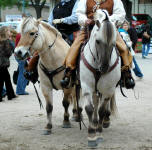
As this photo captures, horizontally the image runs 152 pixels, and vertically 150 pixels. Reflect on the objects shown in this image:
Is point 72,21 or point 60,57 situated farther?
point 72,21

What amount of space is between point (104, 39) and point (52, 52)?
1985 millimetres

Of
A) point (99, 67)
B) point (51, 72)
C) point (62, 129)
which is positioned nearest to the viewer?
point (99, 67)

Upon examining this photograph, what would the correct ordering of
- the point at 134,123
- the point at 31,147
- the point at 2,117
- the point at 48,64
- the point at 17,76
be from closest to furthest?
the point at 31,147 → the point at 48,64 → the point at 134,123 → the point at 2,117 → the point at 17,76

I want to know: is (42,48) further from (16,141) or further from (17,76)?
(17,76)

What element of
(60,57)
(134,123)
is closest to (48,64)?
(60,57)

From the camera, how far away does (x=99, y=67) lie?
718cm

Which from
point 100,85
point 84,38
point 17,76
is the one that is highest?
point 84,38

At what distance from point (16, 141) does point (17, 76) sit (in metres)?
6.47

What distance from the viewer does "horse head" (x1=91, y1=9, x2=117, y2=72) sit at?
683 cm

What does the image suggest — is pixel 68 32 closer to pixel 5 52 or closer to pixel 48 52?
pixel 48 52

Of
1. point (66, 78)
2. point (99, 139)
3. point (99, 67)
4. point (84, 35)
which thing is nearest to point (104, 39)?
point (99, 67)

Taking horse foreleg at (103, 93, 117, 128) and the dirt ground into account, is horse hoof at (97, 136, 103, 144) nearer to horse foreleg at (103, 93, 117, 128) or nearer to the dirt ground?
the dirt ground

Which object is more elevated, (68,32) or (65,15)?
(65,15)

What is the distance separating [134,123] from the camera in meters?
9.35
